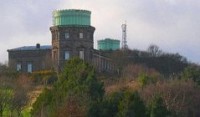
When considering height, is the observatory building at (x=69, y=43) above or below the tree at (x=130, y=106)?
above

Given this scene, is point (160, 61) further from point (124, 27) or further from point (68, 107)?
point (68, 107)

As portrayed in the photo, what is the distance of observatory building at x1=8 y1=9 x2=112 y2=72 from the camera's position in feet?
318

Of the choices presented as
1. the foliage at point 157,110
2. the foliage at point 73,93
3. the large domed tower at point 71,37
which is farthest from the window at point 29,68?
the foliage at point 157,110

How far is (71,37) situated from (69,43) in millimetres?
800

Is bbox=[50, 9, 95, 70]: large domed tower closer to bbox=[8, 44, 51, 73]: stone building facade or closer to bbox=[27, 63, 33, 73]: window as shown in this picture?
bbox=[8, 44, 51, 73]: stone building facade

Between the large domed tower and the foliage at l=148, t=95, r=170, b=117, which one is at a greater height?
the large domed tower

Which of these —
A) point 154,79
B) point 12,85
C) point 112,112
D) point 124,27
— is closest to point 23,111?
point 12,85

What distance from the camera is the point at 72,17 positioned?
100562mm

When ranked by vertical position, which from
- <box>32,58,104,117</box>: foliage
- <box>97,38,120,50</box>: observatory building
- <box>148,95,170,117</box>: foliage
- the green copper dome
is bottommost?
<box>148,95,170,117</box>: foliage

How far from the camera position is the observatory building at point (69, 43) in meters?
96.9

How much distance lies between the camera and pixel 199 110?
66750 mm

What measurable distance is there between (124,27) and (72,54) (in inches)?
843

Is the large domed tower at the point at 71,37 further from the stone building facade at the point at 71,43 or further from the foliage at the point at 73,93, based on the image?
the foliage at the point at 73,93

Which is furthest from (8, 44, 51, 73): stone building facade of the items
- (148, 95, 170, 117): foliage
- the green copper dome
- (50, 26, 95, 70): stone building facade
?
(148, 95, 170, 117): foliage
